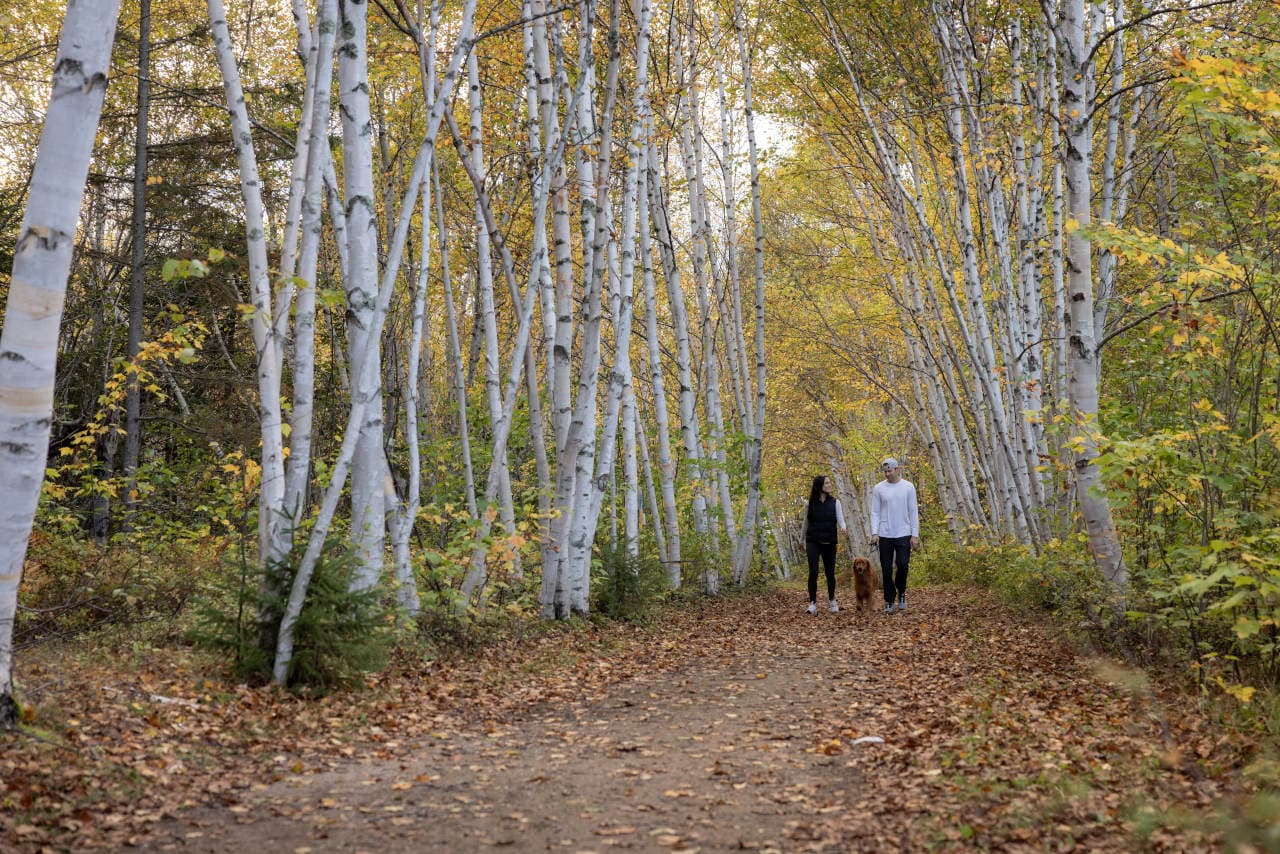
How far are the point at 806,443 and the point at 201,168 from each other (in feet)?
68.4

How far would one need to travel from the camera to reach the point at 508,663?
7422mm

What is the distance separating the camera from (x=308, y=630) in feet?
18.8

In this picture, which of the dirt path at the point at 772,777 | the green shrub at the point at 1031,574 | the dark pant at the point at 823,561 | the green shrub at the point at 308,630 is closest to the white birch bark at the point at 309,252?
the green shrub at the point at 308,630

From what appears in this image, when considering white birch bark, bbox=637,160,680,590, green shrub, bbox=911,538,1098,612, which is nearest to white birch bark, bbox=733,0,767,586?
white birch bark, bbox=637,160,680,590

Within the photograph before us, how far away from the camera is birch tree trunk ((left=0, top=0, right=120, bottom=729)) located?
12.9ft

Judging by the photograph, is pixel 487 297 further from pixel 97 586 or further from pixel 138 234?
pixel 138 234

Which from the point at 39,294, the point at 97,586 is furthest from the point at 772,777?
the point at 97,586

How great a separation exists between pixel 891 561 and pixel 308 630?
7571 mm

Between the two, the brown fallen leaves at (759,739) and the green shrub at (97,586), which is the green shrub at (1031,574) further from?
the green shrub at (97,586)

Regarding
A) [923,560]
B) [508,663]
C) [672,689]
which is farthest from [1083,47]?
[923,560]

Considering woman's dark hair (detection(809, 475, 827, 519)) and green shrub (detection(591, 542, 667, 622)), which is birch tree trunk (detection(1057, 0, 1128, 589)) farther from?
green shrub (detection(591, 542, 667, 622))

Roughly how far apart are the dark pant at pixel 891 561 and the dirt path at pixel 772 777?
4024 mm

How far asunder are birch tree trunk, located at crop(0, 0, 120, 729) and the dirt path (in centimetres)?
142

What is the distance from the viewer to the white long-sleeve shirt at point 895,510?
10930mm
